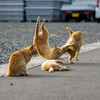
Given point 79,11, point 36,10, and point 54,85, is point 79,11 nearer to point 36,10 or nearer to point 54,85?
point 36,10

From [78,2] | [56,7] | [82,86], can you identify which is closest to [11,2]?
[56,7]

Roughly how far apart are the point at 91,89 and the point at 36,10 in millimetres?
33763

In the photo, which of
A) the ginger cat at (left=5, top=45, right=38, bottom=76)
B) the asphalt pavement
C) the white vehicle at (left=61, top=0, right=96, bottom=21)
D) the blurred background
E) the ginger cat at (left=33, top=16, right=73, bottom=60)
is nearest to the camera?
the asphalt pavement

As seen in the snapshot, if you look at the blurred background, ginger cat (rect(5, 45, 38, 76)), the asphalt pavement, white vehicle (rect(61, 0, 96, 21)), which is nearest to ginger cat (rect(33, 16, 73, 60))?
the asphalt pavement

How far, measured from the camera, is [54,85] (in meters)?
5.67

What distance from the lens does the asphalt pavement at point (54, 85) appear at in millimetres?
4910

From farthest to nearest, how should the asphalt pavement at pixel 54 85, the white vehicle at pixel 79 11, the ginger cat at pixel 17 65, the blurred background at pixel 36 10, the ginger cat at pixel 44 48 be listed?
the blurred background at pixel 36 10, the white vehicle at pixel 79 11, the ginger cat at pixel 44 48, the ginger cat at pixel 17 65, the asphalt pavement at pixel 54 85

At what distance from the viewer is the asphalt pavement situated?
4.91 m

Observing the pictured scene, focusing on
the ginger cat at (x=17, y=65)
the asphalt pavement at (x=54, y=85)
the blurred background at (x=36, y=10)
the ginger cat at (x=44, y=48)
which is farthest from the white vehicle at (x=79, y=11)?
the ginger cat at (x=17, y=65)

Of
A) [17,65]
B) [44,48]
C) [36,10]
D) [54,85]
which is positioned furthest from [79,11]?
[54,85]

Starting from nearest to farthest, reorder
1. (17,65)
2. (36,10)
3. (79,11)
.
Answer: (17,65), (79,11), (36,10)

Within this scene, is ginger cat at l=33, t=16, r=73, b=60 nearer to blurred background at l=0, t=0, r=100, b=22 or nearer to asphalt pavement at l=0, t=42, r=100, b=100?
asphalt pavement at l=0, t=42, r=100, b=100

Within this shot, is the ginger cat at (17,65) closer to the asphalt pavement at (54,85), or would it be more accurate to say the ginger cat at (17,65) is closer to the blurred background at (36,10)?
the asphalt pavement at (54,85)

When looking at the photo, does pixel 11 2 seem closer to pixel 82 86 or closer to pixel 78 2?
pixel 78 2
